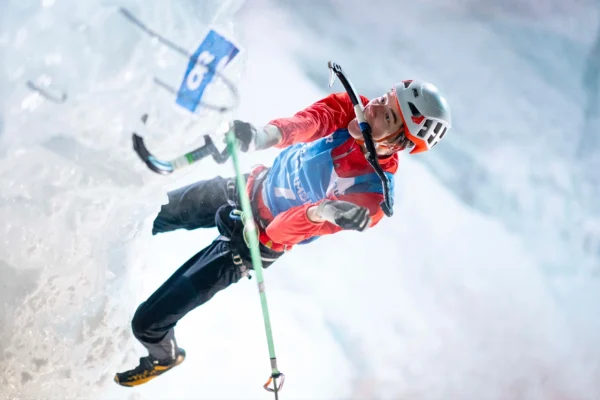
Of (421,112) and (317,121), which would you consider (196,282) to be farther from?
(421,112)

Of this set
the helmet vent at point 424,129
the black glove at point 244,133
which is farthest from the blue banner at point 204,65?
the helmet vent at point 424,129

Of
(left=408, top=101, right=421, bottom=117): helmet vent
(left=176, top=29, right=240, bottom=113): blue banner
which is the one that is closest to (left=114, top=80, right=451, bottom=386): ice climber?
(left=408, top=101, right=421, bottom=117): helmet vent

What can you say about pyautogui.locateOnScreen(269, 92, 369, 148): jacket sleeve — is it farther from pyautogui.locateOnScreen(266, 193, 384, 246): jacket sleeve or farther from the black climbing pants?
the black climbing pants

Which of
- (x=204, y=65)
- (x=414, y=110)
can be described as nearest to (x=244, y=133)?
(x=204, y=65)

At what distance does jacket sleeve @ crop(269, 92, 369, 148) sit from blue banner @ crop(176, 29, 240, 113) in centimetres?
18

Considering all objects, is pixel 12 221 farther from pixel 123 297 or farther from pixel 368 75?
pixel 368 75

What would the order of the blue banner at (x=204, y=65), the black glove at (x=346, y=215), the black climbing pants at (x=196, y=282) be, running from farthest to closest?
the black climbing pants at (x=196, y=282), the blue banner at (x=204, y=65), the black glove at (x=346, y=215)

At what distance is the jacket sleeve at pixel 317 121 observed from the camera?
3.88 feet

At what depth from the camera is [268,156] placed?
70.0 inches

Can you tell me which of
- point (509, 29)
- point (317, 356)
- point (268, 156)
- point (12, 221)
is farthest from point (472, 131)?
point (12, 221)

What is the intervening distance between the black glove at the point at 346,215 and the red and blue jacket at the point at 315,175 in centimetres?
10

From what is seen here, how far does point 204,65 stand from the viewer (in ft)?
3.81

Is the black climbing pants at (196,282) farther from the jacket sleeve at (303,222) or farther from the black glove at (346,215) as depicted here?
the black glove at (346,215)

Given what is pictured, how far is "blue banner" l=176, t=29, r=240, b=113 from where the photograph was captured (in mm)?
1157
